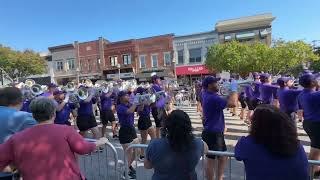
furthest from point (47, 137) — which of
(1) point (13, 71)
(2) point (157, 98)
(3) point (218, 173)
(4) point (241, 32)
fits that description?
(1) point (13, 71)

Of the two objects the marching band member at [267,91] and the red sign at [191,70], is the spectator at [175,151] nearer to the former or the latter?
the marching band member at [267,91]

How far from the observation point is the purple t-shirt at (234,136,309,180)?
249cm

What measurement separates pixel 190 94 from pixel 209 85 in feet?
60.4

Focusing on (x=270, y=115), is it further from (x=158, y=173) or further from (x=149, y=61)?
→ (x=149, y=61)

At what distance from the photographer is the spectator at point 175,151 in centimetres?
301

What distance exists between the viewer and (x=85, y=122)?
27.9 feet

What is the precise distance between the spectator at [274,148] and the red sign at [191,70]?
1397 inches

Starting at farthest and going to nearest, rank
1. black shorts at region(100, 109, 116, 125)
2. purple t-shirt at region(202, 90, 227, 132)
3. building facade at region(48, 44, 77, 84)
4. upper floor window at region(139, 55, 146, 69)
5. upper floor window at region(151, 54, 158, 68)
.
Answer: building facade at region(48, 44, 77, 84)
upper floor window at region(139, 55, 146, 69)
upper floor window at region(151, 54, 158, 68)
black shorts at region(100, 109, 116, 125)
purple t-shirt at region(202, 90, 227, 132)

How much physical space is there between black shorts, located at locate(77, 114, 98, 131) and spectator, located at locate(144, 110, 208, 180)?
18.2ft

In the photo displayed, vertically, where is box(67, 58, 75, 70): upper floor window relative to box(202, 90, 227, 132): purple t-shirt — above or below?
above

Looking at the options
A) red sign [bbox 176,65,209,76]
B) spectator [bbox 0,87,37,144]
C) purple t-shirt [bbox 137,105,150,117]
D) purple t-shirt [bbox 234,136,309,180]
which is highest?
red sign [bbox 176,65,209,76]

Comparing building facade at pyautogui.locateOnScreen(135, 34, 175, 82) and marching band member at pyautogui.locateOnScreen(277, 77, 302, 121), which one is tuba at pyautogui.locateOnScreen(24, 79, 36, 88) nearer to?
marching band member at pyautogui.locateOnScreen(277, 77, 302, 121)

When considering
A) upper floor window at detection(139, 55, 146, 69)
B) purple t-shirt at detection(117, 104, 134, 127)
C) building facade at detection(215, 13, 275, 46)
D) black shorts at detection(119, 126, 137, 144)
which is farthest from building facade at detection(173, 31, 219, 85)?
black shorts at detection(119, 126, 137, 144)

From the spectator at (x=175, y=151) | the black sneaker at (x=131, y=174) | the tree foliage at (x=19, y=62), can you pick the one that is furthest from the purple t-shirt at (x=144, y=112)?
the tree foliage at (x=19, y=62)
